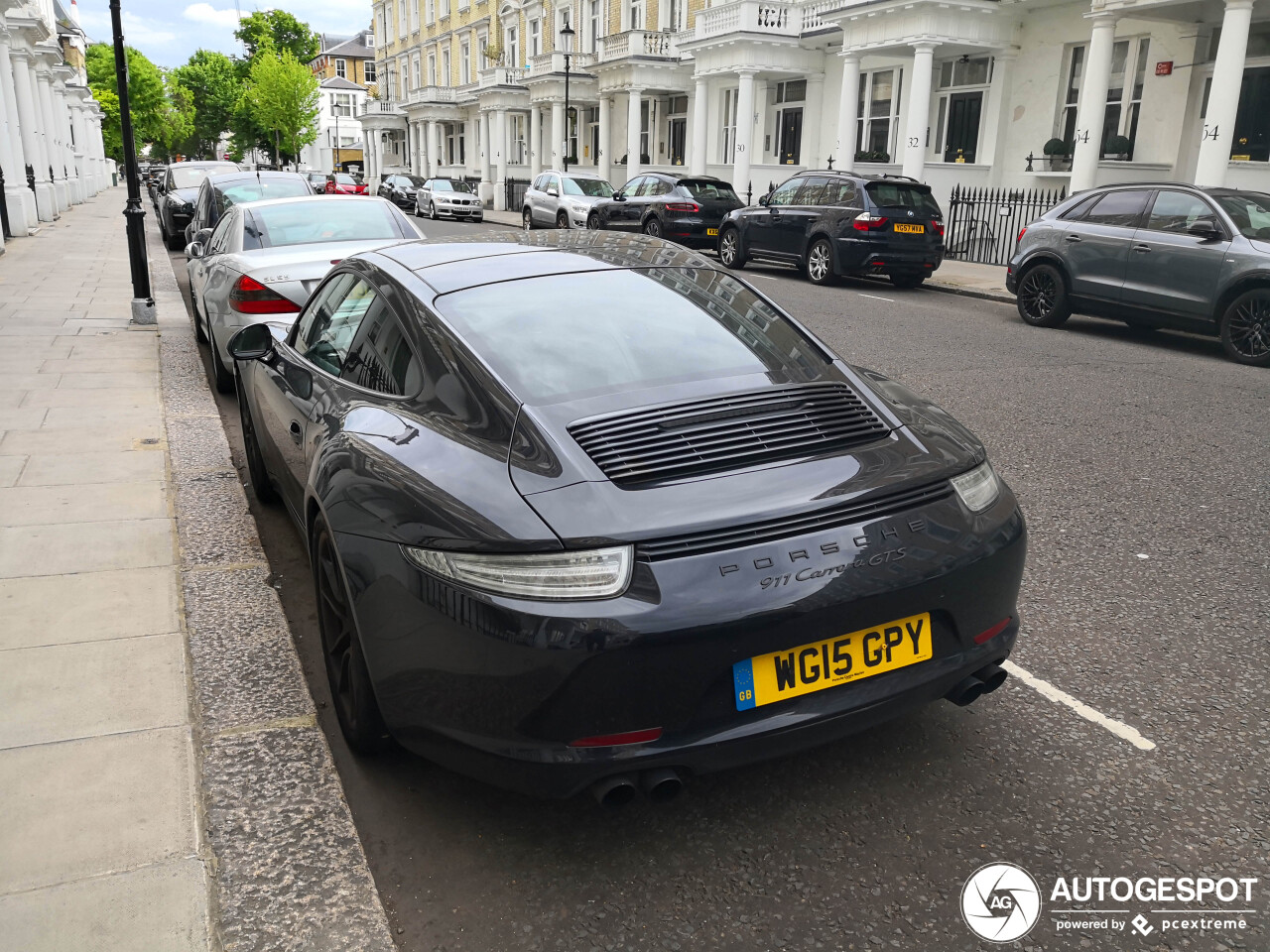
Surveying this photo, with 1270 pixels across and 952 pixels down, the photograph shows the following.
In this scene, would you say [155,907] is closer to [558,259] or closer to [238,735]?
[238,735]

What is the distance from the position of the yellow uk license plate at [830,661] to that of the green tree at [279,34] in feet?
315

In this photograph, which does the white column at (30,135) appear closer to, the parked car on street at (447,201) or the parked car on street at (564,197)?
the parked car on street at (447,201)

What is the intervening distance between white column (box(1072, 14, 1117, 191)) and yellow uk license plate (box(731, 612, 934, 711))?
17.1 metres

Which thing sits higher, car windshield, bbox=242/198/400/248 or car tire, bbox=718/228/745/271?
car windshield, bbox=242/198/400/248

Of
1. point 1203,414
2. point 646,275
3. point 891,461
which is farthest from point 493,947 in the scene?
point 1203,414

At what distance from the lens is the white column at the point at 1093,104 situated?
17828mm

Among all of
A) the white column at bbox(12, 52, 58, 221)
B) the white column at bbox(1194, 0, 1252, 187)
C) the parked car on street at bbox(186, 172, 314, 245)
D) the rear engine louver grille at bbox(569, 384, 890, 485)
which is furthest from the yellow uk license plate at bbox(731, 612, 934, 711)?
the white column at bbox(12, 52, 58, 221)

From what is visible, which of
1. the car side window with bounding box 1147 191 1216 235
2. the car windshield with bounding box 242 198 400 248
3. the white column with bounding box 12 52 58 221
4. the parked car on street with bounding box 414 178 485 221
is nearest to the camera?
the car windshield with bounding box 242 198 400 248

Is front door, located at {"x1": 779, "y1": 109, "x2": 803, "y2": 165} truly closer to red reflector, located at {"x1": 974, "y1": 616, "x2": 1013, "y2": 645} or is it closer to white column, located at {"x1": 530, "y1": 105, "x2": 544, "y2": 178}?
white column, located at {"x1": 530, "y1": 105, "x2": 544, "y2": 178}

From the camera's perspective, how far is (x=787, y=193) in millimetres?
17688

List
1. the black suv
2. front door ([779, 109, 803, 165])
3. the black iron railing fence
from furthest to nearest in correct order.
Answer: front door ([779, 109, 803, 165]) → the black iron railing fence → the black suv

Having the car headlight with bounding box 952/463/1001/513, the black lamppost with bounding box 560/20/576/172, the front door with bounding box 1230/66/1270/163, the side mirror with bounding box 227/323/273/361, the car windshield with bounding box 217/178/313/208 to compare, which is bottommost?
the car headlight with bounding box 952/463/1001/513

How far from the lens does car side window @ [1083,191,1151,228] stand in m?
11.1

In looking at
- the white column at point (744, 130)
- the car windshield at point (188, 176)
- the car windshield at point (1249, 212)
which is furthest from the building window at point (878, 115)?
the car windshield at point (188, 176)
